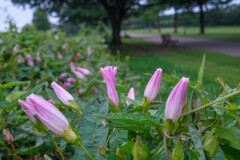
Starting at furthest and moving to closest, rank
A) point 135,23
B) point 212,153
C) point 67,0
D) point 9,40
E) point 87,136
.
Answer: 1. point 135,23
2. point 67,0
3. point 9,40
4. point 87,136
5. point 212,153

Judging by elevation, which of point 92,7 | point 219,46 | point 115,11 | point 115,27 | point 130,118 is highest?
point 92,7

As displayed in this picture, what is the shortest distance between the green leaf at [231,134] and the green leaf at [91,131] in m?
0.26

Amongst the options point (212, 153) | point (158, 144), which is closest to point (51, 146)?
point (158, 144)

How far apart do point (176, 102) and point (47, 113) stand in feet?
0.92

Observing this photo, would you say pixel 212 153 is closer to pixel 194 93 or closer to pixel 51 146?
pixel 194 93

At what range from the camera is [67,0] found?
52.1 ft

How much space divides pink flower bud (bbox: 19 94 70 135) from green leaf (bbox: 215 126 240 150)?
1.09 feet

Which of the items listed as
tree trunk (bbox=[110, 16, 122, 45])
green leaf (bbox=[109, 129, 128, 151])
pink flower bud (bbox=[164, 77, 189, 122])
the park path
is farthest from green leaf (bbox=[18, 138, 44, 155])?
tree trunk (bbox=[110, 16, 122, 45])

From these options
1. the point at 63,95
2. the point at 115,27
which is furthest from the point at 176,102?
the point at 115,27

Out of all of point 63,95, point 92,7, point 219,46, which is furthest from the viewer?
point 92,7

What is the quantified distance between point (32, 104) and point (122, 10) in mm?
17134

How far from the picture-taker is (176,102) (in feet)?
1.53

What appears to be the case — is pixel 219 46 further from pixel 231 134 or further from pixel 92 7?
pixel 231 134

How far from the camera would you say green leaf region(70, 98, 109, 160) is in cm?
56
